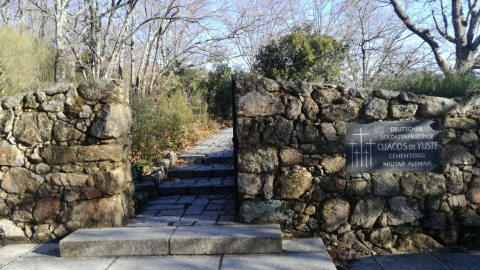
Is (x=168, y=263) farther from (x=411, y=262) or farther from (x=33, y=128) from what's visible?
(x=411, y=262)

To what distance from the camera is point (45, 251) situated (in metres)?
3.59

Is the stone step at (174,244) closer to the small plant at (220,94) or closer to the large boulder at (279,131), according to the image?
the large boulder at (279,131)

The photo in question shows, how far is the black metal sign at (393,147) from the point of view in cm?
382

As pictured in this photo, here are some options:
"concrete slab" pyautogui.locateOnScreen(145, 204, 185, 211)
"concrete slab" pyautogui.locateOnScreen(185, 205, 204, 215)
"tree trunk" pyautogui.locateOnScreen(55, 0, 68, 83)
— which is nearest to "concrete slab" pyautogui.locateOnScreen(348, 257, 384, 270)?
"concrete slab" pyautogui.locateOnScreen(185, 205, 204, 215)

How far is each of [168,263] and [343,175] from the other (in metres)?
2.00

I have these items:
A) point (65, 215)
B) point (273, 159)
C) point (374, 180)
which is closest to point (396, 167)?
point (374, 180)

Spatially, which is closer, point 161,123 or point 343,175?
point 343,175

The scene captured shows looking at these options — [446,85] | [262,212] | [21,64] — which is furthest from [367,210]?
[21,64]

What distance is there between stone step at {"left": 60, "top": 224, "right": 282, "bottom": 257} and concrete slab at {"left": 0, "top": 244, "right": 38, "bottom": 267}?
520 mm

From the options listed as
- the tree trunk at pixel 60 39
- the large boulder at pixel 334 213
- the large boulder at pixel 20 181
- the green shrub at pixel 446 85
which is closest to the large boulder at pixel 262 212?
the large boulder at pixel 334 213

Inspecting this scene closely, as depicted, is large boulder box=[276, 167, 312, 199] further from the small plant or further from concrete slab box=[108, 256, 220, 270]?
the small plant

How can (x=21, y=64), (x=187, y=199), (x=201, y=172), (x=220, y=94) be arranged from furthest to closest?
1. (x=220, y=94)
2. (x=21, y=64)
3. (x=201, y=172)
4. (x=187, y=199)

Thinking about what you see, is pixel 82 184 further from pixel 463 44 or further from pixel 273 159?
pixel 463 44

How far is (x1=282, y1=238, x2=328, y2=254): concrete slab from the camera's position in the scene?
3396mm
